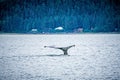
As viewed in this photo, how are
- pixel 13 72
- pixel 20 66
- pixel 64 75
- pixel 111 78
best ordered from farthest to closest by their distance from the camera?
1. pixel 20 66
2. pixel 13 72
3. pixel 64 75
4. pixel 111 78

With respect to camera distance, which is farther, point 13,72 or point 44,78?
point 13,72

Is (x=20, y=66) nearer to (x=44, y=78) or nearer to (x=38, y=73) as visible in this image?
(x=38, y=73)

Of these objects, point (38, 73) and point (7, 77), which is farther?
point (38, 73)

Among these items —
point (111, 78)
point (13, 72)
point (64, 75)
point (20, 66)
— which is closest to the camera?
point (111, 78)

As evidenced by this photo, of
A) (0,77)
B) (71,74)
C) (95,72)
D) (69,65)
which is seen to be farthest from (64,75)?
(69,65)

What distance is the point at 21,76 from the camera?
4175 centimetres

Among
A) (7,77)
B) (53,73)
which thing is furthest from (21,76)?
(53,73)

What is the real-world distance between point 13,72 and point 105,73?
11087mm

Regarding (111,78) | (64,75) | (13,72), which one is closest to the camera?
(111,78)

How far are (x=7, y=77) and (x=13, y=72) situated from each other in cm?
481

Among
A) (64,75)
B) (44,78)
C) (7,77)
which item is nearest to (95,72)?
(64,75)

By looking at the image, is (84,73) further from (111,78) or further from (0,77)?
(0,77)

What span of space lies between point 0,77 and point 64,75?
23.8 feet

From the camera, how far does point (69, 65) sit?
177ft
